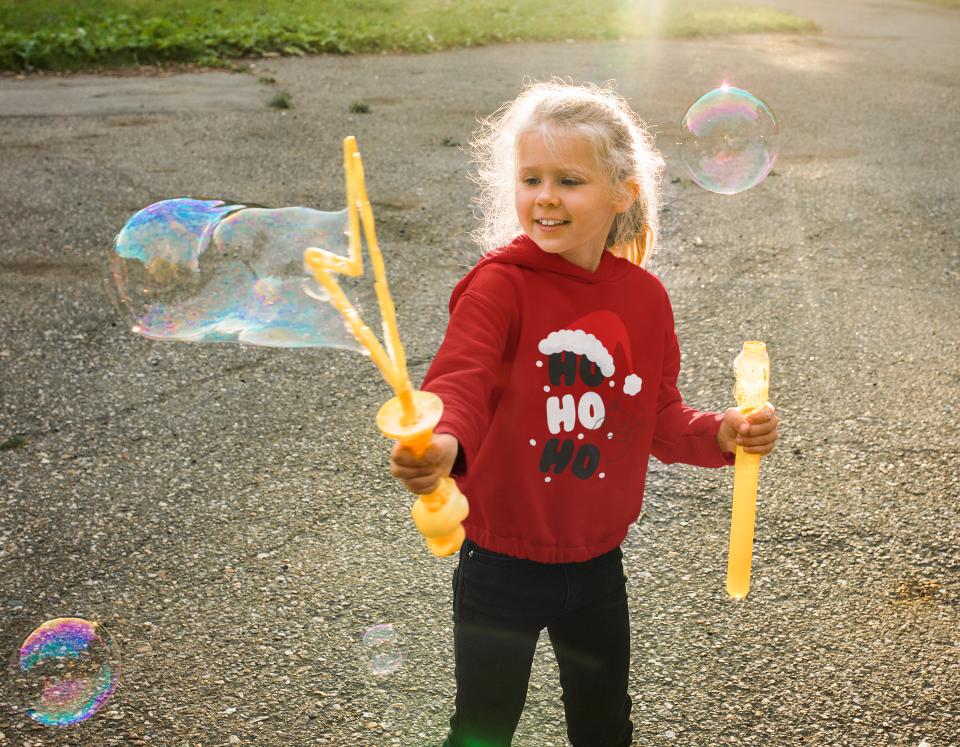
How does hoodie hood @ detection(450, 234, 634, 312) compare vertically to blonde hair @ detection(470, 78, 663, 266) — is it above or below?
below

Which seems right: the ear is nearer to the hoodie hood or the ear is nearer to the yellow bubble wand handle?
the hoodie hood

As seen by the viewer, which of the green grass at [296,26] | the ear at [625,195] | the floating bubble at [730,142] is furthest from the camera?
the green grass at [296,26]

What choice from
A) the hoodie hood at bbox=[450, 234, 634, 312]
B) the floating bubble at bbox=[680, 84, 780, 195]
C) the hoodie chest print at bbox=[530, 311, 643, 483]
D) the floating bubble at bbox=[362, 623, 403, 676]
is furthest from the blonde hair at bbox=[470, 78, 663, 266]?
the floating bubble at bbox=[680, 84, 780, 195]

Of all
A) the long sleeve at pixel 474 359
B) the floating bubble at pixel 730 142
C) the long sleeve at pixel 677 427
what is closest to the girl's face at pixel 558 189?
the long sleeve at pixel 474 359

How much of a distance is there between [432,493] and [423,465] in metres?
0.04

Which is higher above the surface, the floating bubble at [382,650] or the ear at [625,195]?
the ear at [625,195]

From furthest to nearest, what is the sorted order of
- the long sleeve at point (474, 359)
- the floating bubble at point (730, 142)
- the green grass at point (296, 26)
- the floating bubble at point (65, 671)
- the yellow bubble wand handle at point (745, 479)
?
the green grass at point (296, 26) → the floating bubble at point (730, 142) → the floating bubble at point (65, 671) → the yellow bubble wand handle at point (745, 479) → the long sleeve at point (474, 359)

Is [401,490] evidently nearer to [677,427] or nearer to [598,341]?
[677,427]

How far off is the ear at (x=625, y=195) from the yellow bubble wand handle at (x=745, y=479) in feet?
1.13

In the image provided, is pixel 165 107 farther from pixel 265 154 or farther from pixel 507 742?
pixel 507 742

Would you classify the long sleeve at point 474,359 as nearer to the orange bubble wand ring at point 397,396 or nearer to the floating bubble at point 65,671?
the orange bubble wand ring at point 397,396

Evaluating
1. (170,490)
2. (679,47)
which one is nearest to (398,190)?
(170,490)

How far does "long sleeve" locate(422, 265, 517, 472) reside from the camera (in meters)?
1.50

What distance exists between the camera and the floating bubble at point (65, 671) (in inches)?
91.8
